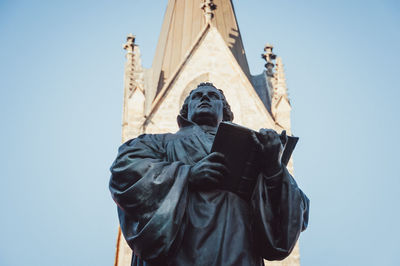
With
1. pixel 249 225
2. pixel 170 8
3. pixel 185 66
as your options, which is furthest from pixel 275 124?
pixel 249 225

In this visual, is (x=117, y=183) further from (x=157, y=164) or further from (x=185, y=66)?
(x=185, y=66)

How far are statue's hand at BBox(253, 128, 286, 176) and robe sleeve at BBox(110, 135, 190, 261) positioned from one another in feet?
1.45

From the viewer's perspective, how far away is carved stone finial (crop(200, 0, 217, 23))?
22.1 metres

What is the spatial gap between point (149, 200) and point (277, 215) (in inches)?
29.0

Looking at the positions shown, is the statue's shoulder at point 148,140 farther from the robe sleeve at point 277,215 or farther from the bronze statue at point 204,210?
the robe sleeve at point 277,215

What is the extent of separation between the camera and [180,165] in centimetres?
356

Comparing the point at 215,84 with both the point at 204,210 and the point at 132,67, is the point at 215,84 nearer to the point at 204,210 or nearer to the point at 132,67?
the point at 132,67

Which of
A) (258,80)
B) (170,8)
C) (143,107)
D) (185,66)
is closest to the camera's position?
(143,107)

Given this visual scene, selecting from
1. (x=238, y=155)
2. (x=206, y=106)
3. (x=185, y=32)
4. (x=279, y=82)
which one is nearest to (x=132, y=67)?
(x=185, y=32)

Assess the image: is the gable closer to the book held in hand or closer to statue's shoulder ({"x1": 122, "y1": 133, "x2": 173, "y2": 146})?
statue's shoulder ({"x1": 122, "y1": 133, "x2": 173, "y2": 146})

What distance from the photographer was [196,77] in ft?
67.8

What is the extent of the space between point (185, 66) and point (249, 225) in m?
17.6

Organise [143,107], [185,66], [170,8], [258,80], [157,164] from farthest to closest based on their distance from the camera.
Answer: [170,8], [258,80], [185,66], [143,107], [157,164]

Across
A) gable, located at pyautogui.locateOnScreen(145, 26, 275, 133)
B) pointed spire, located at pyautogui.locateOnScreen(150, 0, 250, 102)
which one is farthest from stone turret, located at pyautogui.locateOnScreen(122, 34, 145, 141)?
pointed spire, located at pyautogui.locateOnScreen(150, 0, 250, 102)
